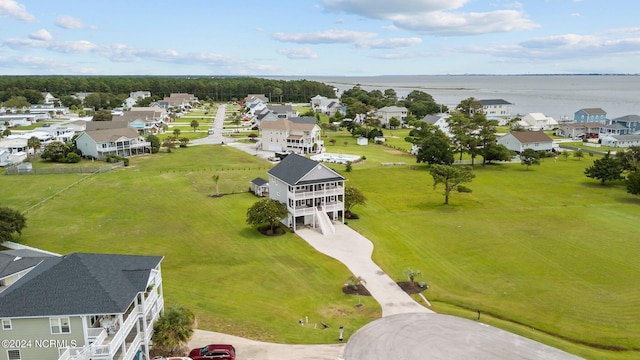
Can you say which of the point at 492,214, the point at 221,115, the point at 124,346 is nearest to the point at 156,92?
the point at 221,115

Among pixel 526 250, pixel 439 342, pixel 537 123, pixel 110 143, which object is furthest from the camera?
pixel 537 123

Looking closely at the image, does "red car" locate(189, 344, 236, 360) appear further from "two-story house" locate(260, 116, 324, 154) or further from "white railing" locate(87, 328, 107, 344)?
"two-story house" locate(260, 116, 324, 154)

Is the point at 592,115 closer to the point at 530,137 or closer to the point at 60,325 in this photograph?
the point at 530,137

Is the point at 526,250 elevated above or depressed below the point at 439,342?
above

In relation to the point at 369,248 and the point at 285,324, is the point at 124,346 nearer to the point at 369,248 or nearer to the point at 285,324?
the point at 285,324

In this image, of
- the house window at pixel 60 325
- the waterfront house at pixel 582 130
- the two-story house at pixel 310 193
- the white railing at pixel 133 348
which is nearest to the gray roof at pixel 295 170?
the two-story house at pixel 310 193

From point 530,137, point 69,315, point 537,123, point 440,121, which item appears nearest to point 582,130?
point 537,123

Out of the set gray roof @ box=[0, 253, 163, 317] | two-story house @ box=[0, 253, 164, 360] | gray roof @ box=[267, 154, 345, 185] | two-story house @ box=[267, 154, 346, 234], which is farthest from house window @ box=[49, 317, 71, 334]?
gray roof @ box=[267, 154, 345, 185]
